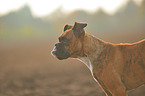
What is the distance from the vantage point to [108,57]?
3227mm

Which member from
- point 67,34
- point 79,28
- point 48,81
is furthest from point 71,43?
point 48,81

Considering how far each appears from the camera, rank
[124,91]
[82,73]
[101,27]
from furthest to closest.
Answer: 1. [101,27]
2. [82,73]
3. [124,91]

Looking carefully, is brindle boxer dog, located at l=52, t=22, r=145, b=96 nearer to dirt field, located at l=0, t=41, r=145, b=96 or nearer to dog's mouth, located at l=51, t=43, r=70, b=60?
dog's mouth, located at l=51, t=43, r=70, b=60

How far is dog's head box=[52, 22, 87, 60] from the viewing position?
3.20 metres

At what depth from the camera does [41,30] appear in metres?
31.5

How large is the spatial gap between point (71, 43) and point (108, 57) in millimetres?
709

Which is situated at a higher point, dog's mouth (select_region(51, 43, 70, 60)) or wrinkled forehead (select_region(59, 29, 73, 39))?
wrinkled forehead (select_region(59, 29, 73, 39))

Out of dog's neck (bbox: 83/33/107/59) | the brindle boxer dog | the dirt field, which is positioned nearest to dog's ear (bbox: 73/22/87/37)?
the brindle boxer dog

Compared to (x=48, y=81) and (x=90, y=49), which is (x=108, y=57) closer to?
(x=90, y=49)

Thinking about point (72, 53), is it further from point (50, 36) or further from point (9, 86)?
point (50, 36)

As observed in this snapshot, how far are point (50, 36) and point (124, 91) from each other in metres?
25.6

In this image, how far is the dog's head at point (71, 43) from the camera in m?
3.20

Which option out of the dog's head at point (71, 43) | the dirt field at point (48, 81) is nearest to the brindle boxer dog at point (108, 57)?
the dog's head at point (71, 43)

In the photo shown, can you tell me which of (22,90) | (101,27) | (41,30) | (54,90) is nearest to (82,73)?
(54,90)
